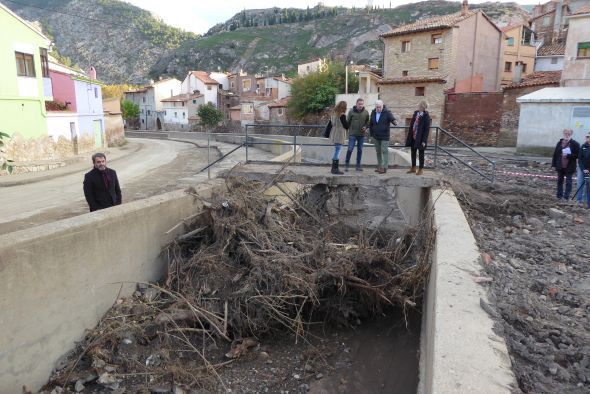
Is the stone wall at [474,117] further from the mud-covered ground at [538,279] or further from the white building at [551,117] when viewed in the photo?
the mud-covered ground at [538,279]

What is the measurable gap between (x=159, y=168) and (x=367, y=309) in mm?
17703

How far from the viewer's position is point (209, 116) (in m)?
56.2

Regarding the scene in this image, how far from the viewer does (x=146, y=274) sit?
6.89 meters

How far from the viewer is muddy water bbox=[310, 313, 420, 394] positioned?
5195mm

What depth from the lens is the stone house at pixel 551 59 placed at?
3869 centimetres

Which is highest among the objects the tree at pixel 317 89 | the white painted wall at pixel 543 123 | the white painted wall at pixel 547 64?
the white painted wall at pixel 547 64

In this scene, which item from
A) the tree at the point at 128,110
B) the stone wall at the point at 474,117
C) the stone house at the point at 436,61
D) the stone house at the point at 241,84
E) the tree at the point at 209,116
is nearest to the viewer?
the stone wall at the point at 474,117

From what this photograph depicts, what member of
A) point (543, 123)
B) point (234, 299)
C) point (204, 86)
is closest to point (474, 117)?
point (543, 123)

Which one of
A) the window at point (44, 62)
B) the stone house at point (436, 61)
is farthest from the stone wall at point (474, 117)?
the window at point (44, 62)

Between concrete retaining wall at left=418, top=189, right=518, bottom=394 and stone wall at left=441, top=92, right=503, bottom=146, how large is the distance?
27.0 meters

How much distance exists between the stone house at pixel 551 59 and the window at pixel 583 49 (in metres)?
17.8

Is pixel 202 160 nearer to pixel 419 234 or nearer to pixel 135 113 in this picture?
pixel 419 234

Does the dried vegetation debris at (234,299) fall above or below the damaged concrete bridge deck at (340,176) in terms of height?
below

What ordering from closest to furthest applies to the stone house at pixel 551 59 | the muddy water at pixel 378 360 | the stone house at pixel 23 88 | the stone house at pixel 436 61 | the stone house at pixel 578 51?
the muddy water at pixel 378 360, the stone house at pixel 23 88, the stone house at pixel 578 51, the stone house at pixel 436 61, the stone house at pixel 551 59
